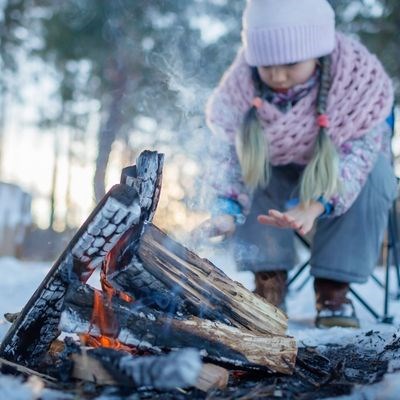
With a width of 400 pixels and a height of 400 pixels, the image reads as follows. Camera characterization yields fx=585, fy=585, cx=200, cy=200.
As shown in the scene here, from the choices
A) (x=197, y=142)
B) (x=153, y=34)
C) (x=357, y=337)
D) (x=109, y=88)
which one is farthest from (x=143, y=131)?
(x=357, y=337)

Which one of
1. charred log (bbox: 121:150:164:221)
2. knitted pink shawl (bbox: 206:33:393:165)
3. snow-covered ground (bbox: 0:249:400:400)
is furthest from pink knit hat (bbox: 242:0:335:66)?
charred log (bbox: 121:150:164:221)

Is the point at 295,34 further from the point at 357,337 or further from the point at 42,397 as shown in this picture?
the point at 42,397

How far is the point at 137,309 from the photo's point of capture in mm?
Result: 1451

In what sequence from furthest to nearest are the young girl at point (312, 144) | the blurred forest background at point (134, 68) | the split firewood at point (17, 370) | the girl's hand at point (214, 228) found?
the blurred forest background at point (134, 68) → the young girl at point (312, 144) → the girl's hand at point (214, 228) → the split firewood at point (17, 370)

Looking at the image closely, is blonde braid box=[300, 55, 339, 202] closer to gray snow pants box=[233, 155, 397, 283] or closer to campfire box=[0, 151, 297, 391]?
gray snow pants box=[233, 155, 397, 283]

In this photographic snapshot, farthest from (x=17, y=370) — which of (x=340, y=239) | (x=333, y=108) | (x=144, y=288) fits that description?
(x=333, y=108)

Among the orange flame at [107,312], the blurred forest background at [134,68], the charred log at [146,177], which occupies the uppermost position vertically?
the blurred forest background at [134,68]

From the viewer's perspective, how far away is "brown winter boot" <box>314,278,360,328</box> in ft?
8.30

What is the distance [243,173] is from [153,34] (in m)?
4.53

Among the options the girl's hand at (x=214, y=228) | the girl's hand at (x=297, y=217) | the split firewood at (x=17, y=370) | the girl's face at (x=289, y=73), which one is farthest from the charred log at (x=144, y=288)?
the girl's face at (x=289, y=73)

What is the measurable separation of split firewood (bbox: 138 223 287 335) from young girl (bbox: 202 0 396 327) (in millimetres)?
823

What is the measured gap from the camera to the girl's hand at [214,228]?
238 centimetres

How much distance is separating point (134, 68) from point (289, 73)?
5.49 meters

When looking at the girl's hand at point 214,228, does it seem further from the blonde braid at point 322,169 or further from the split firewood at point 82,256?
the split firewood at point 82,256
